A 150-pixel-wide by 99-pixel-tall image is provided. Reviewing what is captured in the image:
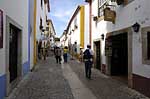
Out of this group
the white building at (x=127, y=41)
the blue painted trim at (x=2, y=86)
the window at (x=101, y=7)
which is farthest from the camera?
the window at (x=101, y=7)

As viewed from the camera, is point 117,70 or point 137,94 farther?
point 117,70

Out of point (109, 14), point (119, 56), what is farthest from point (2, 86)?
point (119, 56)

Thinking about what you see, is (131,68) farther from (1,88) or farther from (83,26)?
(83,26)

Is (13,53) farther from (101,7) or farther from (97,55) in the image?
(97,55)

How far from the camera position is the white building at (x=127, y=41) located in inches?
372

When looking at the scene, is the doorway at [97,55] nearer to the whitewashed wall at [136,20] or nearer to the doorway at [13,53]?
the whitewashed wall at [136,20]

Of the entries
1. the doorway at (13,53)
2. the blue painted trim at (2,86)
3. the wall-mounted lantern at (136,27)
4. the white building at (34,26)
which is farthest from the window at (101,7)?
the blue painted trim at (2,86)

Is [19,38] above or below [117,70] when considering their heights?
above

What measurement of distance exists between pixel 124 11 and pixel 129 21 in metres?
0.87

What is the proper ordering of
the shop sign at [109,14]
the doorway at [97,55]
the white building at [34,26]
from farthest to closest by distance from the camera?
the white building at [34,26] < the doorway at [97,55] < the shop sign at [109,14]

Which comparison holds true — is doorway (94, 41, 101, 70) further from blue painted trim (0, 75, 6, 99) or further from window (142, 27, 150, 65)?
blue painted trim (0, 75, 6, 99)

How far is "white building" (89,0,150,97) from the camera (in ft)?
31.0

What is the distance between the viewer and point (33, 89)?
1052cm

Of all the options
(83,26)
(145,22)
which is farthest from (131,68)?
(83,26)
